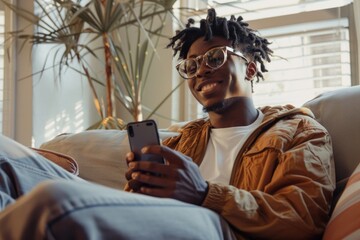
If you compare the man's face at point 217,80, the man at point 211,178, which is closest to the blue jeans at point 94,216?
the man at point 211,178

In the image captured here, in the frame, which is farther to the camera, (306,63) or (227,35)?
(306,63)

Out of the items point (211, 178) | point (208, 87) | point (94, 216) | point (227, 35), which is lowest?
point (211, 178)

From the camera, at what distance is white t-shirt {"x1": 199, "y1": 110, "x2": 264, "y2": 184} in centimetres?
137

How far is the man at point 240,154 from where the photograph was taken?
0.98 meters

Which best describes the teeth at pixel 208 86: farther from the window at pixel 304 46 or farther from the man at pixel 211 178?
A: the window at pixel 304 46

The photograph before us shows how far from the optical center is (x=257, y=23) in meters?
2.39

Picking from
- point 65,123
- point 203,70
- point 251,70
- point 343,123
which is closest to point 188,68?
point 203,70

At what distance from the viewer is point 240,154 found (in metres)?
1.32

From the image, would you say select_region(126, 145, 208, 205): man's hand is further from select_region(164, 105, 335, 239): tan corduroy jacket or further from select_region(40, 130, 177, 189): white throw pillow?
select_region(40, 130, 177, 189): white throw pillow

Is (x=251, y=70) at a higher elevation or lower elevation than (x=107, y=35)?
lower

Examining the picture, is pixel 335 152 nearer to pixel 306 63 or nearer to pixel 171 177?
pixel 171 177

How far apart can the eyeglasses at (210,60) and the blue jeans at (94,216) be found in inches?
28.1

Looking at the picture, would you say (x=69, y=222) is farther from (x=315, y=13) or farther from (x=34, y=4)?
(x=34, y=4)

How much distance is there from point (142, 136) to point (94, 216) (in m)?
0.50
